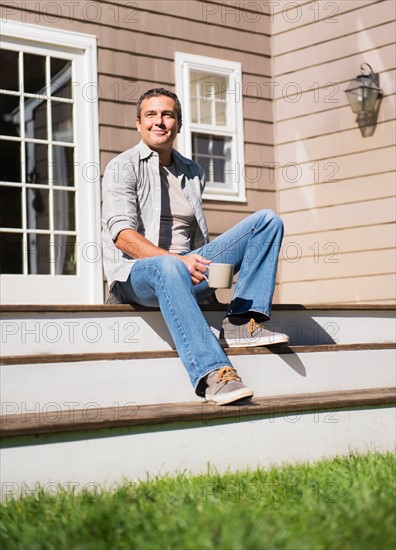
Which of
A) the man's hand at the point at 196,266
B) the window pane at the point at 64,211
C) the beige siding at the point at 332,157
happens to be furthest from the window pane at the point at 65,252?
the man's hand at the point at 196,266

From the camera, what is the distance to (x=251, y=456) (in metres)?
2.90

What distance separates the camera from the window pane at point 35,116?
5105 mm

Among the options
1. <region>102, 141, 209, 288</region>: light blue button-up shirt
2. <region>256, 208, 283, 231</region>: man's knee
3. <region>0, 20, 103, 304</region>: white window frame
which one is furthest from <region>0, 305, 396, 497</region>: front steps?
<region>0, 20, 103, 304</region>: white window frame

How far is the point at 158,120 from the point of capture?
3492 millimetres

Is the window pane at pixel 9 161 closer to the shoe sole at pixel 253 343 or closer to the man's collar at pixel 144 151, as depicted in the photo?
the man's collar at pixel 144 151

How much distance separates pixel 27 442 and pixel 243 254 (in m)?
1.27

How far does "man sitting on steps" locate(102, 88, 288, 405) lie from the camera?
9.51 ft

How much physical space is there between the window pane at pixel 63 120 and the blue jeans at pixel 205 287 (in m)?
2.02

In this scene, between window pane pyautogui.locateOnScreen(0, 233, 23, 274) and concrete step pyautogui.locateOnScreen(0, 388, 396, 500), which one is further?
window pane pyautogui.locateOnScreen(0, 233, 23, 274)

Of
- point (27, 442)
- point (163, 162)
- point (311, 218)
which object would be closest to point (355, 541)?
point (27, 442)

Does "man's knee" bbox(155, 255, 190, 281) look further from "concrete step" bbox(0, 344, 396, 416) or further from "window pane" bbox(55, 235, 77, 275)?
"window pane" bbox(55, 235, 77, 275)

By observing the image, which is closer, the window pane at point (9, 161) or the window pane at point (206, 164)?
the window pane at point (9, 161)

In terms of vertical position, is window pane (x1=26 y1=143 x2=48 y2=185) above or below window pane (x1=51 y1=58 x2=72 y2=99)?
below

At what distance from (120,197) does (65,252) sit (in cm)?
186
